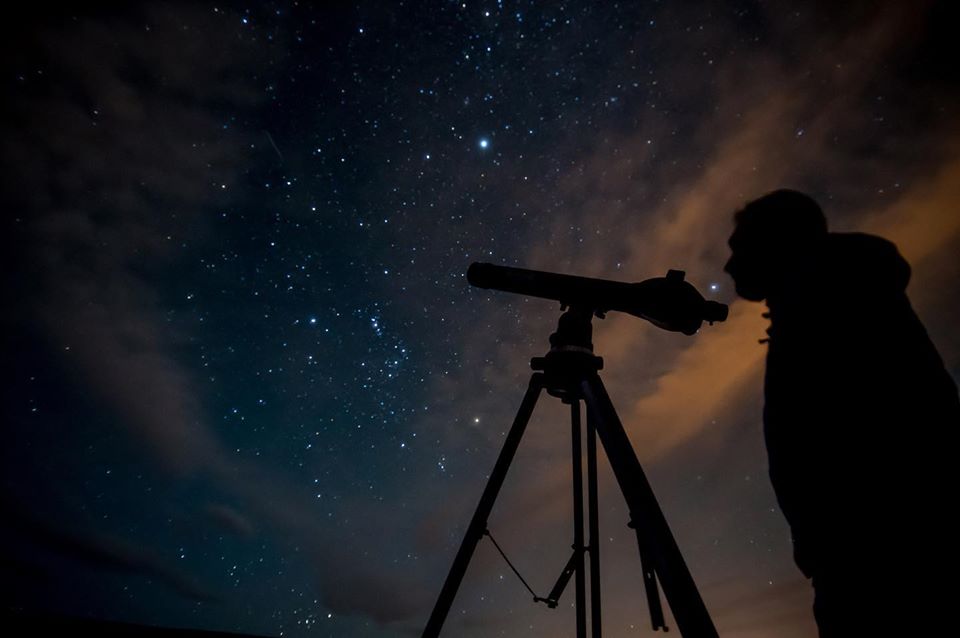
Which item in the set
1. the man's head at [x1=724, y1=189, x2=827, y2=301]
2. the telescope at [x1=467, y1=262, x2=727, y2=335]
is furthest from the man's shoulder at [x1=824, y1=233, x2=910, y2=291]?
the telescope at [x1=467, y1=262, x2=727, y2=335]

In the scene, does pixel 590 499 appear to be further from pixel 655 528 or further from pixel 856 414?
pixel 856 414

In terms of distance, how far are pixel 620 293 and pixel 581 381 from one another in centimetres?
51

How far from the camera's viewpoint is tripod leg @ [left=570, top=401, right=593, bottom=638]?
238cm

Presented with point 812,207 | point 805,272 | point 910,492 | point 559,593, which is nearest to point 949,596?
point 910,492

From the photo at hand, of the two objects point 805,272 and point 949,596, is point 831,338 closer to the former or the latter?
point 805,272

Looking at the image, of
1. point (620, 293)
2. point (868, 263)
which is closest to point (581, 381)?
point (620, 293)

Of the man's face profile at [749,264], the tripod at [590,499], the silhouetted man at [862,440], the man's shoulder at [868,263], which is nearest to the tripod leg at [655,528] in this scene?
the tripod at [590,499]

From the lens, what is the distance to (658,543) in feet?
4.22

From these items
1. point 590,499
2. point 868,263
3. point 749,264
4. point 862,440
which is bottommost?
point 862,440

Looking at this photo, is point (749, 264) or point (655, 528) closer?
point (655, 528)

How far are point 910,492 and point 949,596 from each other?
0.22 m

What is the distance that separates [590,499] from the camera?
248cm

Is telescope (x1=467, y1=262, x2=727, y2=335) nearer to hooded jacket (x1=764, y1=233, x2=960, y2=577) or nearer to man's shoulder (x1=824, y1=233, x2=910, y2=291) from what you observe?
hooded jacket (x1=764, y1=233, x2=960, y2=577)

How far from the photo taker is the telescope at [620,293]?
2.07m
